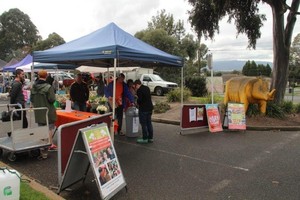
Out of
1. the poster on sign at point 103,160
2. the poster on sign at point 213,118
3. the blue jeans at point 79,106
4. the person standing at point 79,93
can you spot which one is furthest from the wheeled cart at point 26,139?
the poster on sign at point 213,118

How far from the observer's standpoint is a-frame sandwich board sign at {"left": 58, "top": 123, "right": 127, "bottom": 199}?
4383 millimetres

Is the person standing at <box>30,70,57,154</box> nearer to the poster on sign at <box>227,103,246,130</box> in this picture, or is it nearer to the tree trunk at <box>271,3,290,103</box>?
the poster on sign at <box>227,103,246,130</box>

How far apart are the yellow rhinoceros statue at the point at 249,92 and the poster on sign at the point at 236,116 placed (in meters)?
0.75

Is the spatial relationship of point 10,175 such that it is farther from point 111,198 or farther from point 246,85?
point 246,85

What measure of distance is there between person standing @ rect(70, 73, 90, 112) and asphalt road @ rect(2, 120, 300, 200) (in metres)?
1.47

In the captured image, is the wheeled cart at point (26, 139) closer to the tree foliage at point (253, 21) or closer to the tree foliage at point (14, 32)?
the tree foliage at point (253, 21)

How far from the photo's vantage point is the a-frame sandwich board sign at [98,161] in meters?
4.38

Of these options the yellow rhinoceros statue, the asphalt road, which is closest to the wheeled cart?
the asphalt road

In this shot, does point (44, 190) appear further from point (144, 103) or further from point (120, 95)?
point (120, 95)

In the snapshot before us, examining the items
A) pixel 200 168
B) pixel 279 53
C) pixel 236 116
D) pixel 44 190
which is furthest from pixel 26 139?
pixel 279 53

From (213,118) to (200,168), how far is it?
4.21 meters

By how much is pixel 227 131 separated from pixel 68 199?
264 inches

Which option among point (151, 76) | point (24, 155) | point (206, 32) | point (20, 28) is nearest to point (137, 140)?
point (24, 155)

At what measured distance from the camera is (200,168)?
6.27 meters
